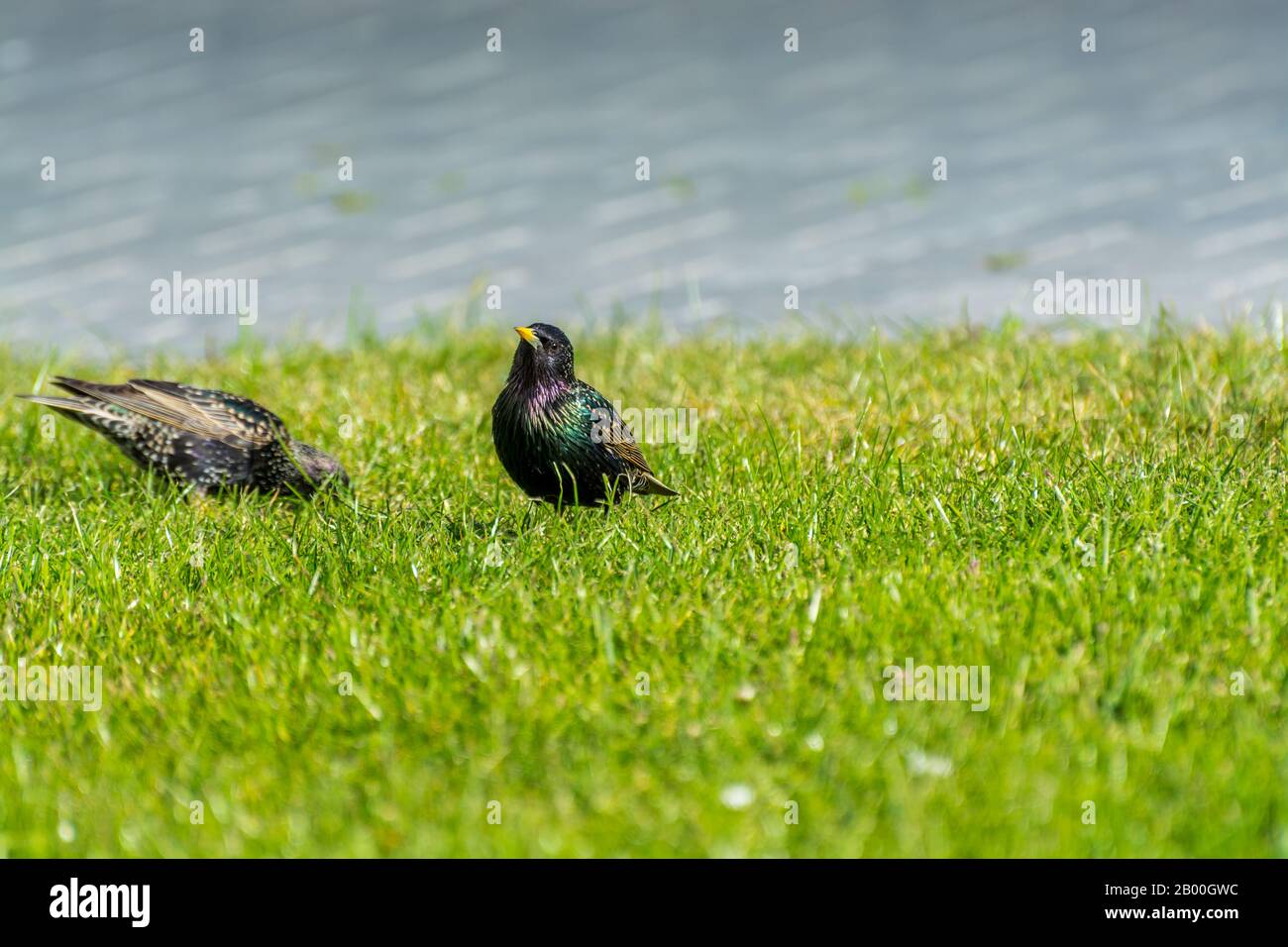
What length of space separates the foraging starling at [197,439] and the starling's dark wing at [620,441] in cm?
147

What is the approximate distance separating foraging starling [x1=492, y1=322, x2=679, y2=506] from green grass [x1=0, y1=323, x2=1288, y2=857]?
0.68 ft

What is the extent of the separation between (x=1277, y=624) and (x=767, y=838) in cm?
187

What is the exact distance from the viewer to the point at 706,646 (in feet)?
13.6

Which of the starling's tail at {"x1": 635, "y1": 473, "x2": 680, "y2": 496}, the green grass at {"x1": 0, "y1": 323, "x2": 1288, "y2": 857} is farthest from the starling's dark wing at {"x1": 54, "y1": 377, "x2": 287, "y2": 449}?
Answer: the starling's tail at {"x1": 635, "y1": 473, "x2": 680, "y2": 496}

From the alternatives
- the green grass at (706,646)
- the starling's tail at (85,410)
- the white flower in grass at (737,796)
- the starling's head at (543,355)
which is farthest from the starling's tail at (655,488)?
the starling's tail at (85,410)

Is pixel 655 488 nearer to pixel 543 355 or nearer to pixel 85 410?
pixel 543 355

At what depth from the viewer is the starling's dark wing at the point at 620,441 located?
18.9ft

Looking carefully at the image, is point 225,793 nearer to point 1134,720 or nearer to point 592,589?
point 592,589

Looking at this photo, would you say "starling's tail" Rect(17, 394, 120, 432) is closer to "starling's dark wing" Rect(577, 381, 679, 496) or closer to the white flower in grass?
"starling's dark wing" Rect(577, 381, 679, 496)

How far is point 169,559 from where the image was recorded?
529 cm

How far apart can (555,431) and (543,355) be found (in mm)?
332

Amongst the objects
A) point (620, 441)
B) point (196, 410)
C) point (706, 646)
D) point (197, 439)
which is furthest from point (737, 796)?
point (196, 410)

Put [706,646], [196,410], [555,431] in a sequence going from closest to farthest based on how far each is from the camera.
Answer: [706,646] < [555,431] < [196,410]

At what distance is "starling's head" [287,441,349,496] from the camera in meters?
6.38
